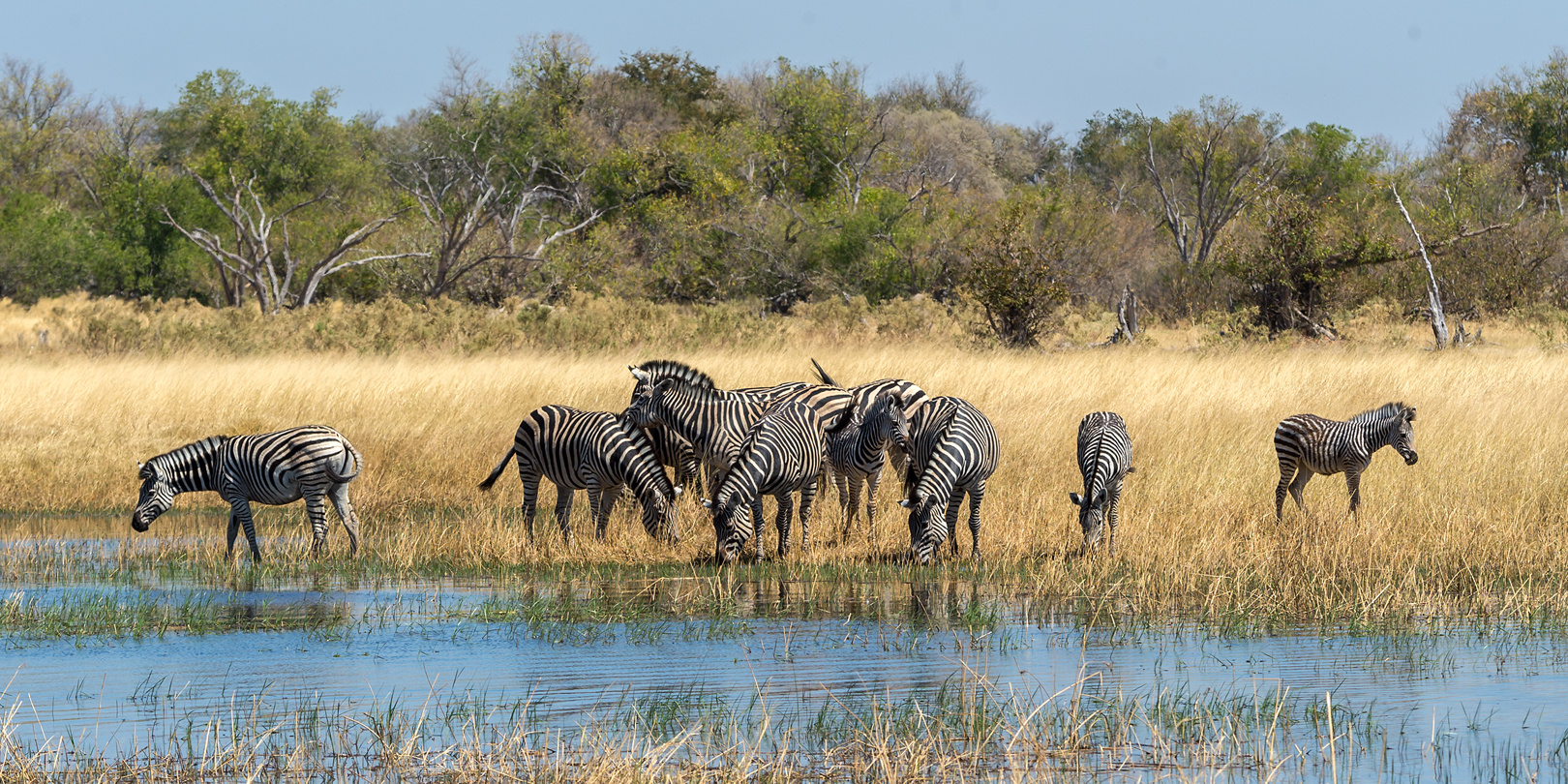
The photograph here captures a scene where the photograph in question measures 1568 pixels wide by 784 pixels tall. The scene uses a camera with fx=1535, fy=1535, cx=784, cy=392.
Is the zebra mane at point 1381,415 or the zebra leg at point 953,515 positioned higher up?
the zebra mane at point 1381,415

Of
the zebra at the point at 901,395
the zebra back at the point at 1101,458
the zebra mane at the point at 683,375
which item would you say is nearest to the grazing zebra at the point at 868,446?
the zebra at the point at 901,395

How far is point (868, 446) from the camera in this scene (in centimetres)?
1083

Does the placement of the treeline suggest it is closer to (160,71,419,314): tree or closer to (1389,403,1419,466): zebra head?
(160,71,419,314): tree

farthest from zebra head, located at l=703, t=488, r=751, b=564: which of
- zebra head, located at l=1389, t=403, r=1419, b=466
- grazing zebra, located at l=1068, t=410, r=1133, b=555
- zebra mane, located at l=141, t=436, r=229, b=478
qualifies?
zebra head, located at l=1389, t=403, r=1419, b=466

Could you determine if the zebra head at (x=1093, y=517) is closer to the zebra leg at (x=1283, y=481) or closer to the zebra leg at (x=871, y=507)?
the zebra leg at (x=871, y=507)

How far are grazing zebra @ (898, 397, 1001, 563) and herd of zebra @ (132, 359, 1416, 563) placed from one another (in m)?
A: 0.01

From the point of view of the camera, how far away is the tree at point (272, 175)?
131ft

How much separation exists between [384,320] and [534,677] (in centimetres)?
2407

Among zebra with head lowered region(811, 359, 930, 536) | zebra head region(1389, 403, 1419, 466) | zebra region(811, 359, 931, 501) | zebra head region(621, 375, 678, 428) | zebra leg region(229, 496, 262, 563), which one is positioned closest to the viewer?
zebra with head lowered region(811, 359, 930, 536)

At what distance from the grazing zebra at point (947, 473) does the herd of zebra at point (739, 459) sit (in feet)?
0.04

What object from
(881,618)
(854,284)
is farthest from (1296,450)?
(854,284)

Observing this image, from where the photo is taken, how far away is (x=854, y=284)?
36312 millimetres

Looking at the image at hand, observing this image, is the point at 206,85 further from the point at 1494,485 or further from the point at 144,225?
the point at 1494,485

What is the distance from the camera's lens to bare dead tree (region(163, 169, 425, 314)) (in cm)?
3531
